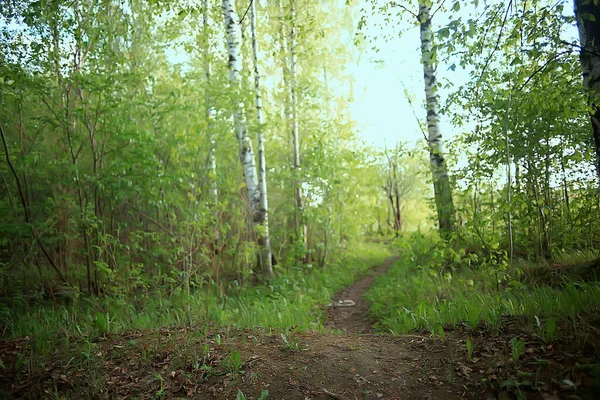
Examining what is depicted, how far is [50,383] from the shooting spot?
3.17 m

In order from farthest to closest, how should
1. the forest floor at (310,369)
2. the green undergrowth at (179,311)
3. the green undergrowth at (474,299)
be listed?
the green undergrowth at (179,311)
the green undergrowth at (474,299)
the forest floor at (310,369)

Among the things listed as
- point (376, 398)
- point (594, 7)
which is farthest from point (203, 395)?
point (594, 7)

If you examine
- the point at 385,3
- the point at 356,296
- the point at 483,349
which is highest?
the point at 385,3

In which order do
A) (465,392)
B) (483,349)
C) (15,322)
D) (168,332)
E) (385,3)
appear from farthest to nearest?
1. (385,3)
2. (15,322)
3. (168,332)
4. (483,349)
5. (465,392)

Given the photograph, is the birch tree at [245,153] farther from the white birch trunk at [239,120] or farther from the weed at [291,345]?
the weed at [291,345]

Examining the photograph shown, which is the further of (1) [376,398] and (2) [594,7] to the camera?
(2) [594,7]

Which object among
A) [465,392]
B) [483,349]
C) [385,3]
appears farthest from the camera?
[385,3]

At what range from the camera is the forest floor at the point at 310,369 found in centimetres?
255

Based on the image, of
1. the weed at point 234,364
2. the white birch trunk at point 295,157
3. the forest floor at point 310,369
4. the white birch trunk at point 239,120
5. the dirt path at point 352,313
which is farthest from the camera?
the white birch trunk at point 295,157

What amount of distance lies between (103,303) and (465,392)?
525cm

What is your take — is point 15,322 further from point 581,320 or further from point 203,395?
point 581,320

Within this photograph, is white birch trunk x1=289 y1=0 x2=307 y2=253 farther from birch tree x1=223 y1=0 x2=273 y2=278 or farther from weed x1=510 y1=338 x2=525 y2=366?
weed x1=510 y1=338 x2=525 y2=366

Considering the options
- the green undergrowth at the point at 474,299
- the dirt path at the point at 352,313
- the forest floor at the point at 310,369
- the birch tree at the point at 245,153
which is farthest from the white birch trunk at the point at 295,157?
the forest floor at the point at 310,369

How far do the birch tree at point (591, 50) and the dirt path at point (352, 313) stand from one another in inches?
149
